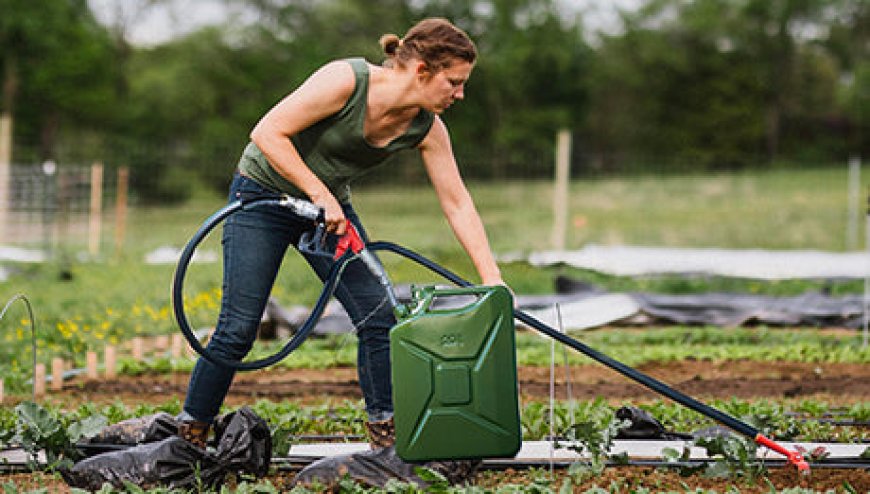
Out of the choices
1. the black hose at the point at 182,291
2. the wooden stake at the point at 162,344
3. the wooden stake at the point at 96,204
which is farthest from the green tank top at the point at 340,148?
the wooden stake at the point at 96,204

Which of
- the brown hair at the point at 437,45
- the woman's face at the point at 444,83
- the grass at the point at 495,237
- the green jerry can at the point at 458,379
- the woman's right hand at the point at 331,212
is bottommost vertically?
the grass at the point at 495,237

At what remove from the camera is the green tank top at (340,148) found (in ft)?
10.4

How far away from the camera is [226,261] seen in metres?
3.33

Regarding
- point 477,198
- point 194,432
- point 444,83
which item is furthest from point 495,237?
point 444,83

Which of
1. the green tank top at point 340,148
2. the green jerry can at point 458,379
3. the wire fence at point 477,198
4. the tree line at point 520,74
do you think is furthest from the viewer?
the tree line at point 520,74

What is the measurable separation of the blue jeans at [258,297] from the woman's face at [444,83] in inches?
19.7

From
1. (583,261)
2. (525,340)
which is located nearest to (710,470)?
(525,340)

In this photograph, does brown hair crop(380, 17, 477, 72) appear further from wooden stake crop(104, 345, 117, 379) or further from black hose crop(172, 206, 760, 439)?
wooden stake crop(104, 345, 117, 379)

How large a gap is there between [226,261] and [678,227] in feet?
53.4

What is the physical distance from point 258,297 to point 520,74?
104 ft

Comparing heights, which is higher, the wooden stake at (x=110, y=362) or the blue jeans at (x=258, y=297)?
the blue jeans at (x=258, y=297)

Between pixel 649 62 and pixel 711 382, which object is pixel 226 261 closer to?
pixel 711 382

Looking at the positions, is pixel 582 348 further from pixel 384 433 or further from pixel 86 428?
pixel 86 428

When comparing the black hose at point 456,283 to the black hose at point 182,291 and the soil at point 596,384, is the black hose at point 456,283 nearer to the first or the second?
the black hose at point 182,291
